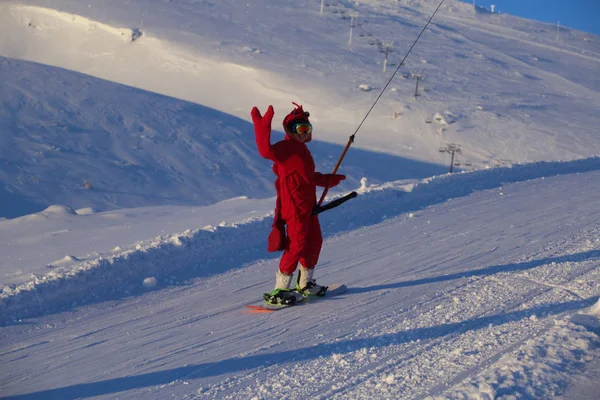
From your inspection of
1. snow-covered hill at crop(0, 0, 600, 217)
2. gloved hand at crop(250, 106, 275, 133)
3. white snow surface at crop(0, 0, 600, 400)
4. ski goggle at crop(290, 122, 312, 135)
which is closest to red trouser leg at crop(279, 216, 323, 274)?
white snow surface at crop(0, 0, 600, 400)

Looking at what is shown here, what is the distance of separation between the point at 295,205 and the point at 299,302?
866 millimetres

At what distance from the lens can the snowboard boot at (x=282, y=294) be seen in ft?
19.1

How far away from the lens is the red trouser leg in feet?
18.9

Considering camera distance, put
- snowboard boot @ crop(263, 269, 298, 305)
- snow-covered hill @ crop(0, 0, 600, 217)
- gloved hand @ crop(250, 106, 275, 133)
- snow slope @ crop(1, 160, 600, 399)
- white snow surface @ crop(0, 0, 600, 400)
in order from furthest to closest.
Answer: snow-covered hill @ crop(0, 0, 600, 217)
snowboard boot @ crop(263, 269, 298, 305)
gloved hand @ crop(250, 106, 275, 133)
white snow surface @ crop(0, 0, 600, 400)
snow slope @ crop(1, 160, 600, 399)

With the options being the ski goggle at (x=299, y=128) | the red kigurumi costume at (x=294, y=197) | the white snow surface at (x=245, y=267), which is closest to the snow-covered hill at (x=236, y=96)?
the white snow surface at (x=245, y=267)

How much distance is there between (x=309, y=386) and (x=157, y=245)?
329cm

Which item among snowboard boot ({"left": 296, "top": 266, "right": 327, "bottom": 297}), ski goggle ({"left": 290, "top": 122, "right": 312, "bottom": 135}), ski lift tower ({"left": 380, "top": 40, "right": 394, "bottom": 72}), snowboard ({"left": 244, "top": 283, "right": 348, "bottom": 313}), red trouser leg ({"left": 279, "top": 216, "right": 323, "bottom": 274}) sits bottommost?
snowboard ({"left": 244, "top": 283, "right": 348, "bottom": 313})

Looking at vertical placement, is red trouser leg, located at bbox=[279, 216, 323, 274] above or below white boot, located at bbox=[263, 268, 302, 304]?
above

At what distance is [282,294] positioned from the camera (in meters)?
5.83

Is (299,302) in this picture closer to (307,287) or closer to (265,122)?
(307,287)

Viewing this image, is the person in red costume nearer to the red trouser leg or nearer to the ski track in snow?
the red trouser leg

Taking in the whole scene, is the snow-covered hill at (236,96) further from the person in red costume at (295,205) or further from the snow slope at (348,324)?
the person in red costume at (295,205)

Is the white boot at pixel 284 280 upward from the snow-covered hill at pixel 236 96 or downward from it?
downward

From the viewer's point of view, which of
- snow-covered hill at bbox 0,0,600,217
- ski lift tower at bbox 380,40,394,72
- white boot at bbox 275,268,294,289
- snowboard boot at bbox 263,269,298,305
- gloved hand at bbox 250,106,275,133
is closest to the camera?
gloved hand at bbox 250,106,275,133
